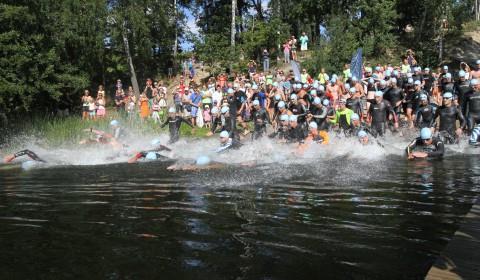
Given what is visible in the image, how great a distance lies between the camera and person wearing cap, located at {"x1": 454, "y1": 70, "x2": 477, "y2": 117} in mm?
14781

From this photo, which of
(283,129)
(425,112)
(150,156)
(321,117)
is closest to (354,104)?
(321,117)

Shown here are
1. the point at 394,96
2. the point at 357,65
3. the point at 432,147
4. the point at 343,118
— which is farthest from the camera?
the point at 357,65

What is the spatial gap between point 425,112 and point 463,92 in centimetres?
170

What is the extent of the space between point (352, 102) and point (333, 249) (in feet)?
36.1

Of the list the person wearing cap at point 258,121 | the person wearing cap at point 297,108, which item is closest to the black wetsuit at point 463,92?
the person wearing cap at point 297,108

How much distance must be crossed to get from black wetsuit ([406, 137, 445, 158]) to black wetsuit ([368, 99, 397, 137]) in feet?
7.44

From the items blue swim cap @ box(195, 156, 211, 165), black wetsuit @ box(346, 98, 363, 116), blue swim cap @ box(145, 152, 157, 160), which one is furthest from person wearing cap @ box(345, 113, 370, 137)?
blue swim cap @ box(145, 152, 157, 160)

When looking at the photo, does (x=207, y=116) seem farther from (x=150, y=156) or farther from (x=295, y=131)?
(x=295, y=131)

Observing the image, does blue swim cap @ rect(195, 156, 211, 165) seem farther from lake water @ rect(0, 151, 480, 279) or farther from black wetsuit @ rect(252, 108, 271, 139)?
black wetsuit @ rect(252, 108, 271, 139)

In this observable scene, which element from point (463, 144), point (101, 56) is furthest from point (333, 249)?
point (101, 56)

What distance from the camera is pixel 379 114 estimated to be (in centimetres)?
1548

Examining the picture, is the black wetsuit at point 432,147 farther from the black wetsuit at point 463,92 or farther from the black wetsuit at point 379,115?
the black wetsuit at point 463,92

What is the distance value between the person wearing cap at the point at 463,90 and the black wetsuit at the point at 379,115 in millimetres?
1918

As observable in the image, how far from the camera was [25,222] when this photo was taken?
24.1 ft
